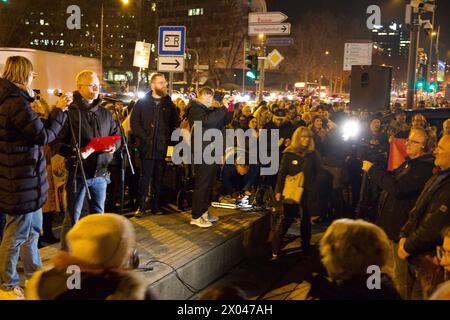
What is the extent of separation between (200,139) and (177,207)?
175 cm

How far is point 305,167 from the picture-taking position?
693cm

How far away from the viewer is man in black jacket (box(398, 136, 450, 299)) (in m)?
3.94

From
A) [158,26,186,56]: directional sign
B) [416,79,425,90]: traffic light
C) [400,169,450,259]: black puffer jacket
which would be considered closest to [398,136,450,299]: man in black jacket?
[400,169,450,259]: black puffer jacket

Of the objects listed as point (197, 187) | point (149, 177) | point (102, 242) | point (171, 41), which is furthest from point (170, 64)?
point (102, 242)

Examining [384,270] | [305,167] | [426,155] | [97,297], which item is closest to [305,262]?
[305,167]

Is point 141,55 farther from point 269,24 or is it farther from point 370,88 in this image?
point 370,88

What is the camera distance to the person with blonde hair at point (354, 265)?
2.61m

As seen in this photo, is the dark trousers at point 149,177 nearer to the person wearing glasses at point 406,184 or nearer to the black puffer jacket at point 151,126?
the black puffer jacket at point 151,126

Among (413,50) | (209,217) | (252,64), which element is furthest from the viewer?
(252,64)

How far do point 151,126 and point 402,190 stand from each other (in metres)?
3.72

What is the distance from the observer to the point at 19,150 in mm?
4238

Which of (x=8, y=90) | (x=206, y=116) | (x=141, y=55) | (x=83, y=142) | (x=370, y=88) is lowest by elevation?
(x=83, y=142)

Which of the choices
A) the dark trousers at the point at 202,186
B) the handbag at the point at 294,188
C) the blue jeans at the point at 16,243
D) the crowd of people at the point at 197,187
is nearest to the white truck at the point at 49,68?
the crowd of people at the point at 197,187

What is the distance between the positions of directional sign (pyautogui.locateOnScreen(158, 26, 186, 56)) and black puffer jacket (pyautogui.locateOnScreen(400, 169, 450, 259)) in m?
5.78
